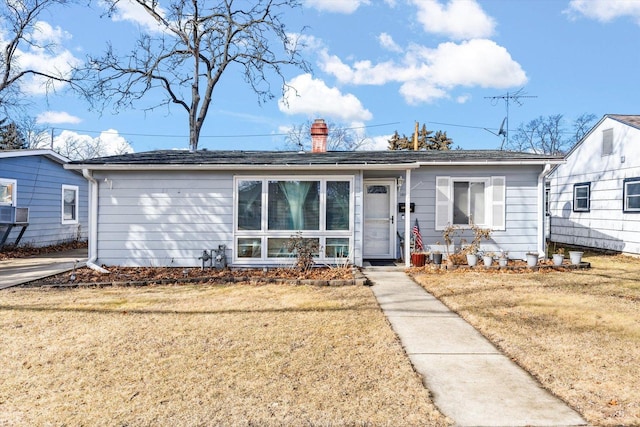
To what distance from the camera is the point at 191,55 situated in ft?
62.7

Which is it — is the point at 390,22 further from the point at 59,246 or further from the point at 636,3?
the point at 59,246

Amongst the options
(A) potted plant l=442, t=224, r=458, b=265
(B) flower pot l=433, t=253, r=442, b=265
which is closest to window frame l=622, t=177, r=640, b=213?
(A) potted plant l=442, t=224, r=458, b=265

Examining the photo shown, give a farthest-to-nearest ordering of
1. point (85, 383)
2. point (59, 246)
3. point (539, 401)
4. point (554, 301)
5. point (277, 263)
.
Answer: point (59, 246) → point (277, 263) → point (554, 301) → point (85, 383) → point (539, 401)

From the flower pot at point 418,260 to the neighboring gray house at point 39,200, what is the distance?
31.8 ft

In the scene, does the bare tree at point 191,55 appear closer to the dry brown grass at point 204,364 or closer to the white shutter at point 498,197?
the white shutter at point 498,197

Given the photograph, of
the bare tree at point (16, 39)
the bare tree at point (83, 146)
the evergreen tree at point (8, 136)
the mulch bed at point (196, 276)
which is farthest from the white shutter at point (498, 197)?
the bare tree at point (83, 146)

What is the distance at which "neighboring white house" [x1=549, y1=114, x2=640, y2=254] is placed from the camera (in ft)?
36.5

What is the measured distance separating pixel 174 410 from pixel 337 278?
4.95m

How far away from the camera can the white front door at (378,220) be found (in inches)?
385

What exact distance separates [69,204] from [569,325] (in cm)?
1637

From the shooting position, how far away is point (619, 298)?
20.1 feet

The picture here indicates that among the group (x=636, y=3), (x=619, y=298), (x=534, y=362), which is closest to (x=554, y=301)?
(x=619, y=298)

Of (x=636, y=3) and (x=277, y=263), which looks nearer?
(x=277, y=263)

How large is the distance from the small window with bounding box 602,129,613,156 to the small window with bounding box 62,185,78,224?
18.5 meters
